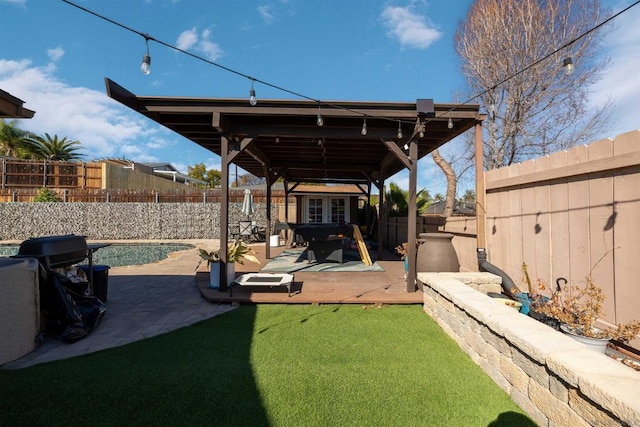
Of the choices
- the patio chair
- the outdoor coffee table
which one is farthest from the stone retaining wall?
the patio chair

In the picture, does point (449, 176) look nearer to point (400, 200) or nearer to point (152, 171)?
point (400, 200)

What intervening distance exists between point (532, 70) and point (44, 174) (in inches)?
897

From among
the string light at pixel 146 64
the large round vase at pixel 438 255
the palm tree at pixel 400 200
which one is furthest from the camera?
the palm tree at pixel 400 200

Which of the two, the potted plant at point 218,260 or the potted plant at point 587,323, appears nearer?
the potted plant at point 587,323

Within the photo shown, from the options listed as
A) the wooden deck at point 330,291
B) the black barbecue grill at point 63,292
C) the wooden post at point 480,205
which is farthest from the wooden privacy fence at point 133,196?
the wooden post at point 480,205

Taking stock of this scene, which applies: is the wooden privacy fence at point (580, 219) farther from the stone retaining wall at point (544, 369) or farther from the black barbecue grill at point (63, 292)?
the black barbecue grill at point (63, 292)

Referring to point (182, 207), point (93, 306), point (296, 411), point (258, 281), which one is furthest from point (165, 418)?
point (182, 207)

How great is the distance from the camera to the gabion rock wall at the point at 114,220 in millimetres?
14102

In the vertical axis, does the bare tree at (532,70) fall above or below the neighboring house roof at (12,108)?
above

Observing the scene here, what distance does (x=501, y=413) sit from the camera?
200 cm

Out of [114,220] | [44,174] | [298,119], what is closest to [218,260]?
[298,119]

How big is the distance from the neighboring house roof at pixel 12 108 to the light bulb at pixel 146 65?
4.18ft

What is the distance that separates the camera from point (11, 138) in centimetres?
2369

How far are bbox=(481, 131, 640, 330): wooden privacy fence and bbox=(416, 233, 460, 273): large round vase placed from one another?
2.18 ft
